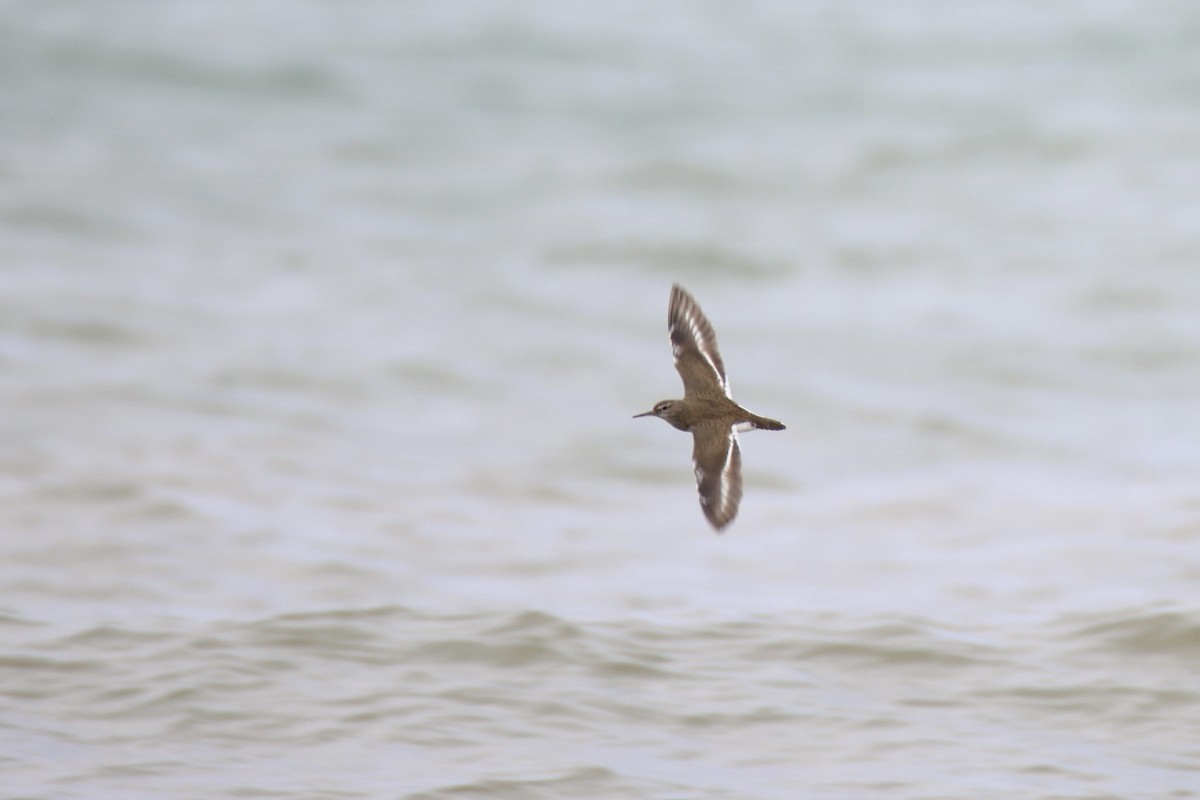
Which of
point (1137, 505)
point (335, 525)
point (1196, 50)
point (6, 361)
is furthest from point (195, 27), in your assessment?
point (1137, 505)

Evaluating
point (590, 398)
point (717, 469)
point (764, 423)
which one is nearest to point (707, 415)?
point (717, 469)

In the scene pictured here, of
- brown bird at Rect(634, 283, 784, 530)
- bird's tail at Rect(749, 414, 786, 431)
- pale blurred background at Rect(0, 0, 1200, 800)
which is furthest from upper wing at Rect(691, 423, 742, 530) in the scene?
pale blurred background at Rect(0, 0, 1200, 800)

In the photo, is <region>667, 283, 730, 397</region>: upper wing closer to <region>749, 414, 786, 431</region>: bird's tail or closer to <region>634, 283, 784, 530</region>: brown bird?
<region>634, 283, 784, 530</region>: brown bird

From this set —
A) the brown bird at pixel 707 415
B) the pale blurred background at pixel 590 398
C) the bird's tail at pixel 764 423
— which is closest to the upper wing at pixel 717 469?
the brown bird at pixel 707 415

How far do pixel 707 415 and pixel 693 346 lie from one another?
13.4 inches

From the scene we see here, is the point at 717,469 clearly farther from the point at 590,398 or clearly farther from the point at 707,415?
the point at 590,398

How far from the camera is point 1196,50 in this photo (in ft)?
64.0

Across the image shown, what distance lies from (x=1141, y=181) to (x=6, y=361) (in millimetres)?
10509

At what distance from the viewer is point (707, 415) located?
5879 mm

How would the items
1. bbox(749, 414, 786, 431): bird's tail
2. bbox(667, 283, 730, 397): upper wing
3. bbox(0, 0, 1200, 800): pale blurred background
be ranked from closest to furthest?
1. bbox(749, 414, 786, 431): bird's tail
2. bbox(667, 283, 730, 397): upper wing
3. bbox(0, 0, 1200, 800): pale blurred background

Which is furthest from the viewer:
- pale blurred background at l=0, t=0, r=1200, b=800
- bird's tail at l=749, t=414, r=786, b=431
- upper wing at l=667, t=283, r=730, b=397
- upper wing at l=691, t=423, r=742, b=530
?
pale blurred background at l=0, t=0, r=1200, b=800

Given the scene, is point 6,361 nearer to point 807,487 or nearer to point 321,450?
point 321,450

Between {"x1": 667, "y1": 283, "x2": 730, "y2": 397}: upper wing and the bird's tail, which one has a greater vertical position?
{"x1": 667, "y1": 283, "x2": 730, "y2": 397}: upper wing

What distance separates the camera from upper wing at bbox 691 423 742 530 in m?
5.61
